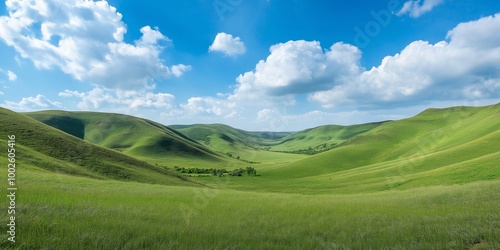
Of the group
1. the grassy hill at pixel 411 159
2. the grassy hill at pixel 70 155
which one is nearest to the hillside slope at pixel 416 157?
the grassy hill at pixel 411 159

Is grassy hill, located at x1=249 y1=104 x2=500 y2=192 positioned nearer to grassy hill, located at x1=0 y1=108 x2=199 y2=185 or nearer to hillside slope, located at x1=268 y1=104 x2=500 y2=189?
hillside slope, located at x1=268 y1=104 x2=500 y2=189

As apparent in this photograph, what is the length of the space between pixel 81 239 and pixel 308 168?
126613 mm

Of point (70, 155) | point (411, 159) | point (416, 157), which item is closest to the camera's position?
point (70, 155)

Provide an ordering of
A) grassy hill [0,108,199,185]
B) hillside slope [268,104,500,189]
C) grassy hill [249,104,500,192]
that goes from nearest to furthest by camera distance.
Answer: hillside slope [268,104,500,189], grassy hill [249,104,500,192], grassy hill [0,108,199,185]

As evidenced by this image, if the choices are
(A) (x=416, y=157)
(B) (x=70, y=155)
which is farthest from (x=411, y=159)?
(B) (x=70, y=155)

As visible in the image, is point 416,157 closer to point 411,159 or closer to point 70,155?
point 411,159

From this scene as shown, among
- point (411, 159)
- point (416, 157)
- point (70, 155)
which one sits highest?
point (70, 155)

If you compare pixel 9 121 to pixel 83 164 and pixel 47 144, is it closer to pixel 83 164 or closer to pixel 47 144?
pixel 47 144

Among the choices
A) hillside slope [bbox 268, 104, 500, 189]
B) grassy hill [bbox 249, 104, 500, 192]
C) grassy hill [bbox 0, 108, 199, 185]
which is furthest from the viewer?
grassy hill [bbox 0, 108, 199, 185]

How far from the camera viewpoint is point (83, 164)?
48594 millimetres

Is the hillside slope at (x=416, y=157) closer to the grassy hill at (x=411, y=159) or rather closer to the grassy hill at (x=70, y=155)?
the grassy hill at (x=411, y=159)

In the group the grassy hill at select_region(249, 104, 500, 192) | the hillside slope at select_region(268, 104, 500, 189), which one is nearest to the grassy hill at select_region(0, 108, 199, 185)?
the grassy hill at select_region(249, 104, 500, 192)

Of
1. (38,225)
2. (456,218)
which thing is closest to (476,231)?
(456,218)

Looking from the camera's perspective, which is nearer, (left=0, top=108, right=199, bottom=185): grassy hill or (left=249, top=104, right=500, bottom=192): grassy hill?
(left=249, top=104, right=500, bottom=192): grassy hill
